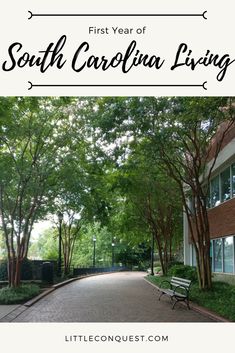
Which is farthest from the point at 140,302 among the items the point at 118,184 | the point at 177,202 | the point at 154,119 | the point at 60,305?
the point at 177,202

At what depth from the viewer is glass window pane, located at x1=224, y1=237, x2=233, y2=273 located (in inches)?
855

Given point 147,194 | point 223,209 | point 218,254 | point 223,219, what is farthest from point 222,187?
point 147,194

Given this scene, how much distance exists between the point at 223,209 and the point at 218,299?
794 centimetres

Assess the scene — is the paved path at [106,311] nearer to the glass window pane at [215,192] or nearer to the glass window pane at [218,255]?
the glass window pane at [218,255]

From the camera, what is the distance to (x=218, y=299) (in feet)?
51.3

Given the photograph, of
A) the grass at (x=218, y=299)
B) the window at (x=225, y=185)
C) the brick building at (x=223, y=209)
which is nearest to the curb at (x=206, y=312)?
the grass at (x=218, y=299)

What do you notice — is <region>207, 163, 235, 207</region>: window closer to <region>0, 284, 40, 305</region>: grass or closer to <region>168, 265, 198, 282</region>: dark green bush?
<region>168, 265, 198, 282</region>: dark green bush

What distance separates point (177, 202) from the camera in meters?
27.6

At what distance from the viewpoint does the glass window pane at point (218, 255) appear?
78.3 ft

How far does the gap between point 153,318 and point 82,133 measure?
8828 millimetres

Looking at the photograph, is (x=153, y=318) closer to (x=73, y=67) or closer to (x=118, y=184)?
(x=73, y=67)

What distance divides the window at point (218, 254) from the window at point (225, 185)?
235 centimetres

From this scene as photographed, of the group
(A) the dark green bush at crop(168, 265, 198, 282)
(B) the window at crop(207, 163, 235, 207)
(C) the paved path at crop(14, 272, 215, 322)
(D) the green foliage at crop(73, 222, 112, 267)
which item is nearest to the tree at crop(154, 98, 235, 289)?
(B) the window at crop(207, 163, 235, 207)

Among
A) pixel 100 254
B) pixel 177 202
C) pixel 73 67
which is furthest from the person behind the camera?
pixel 100 254
